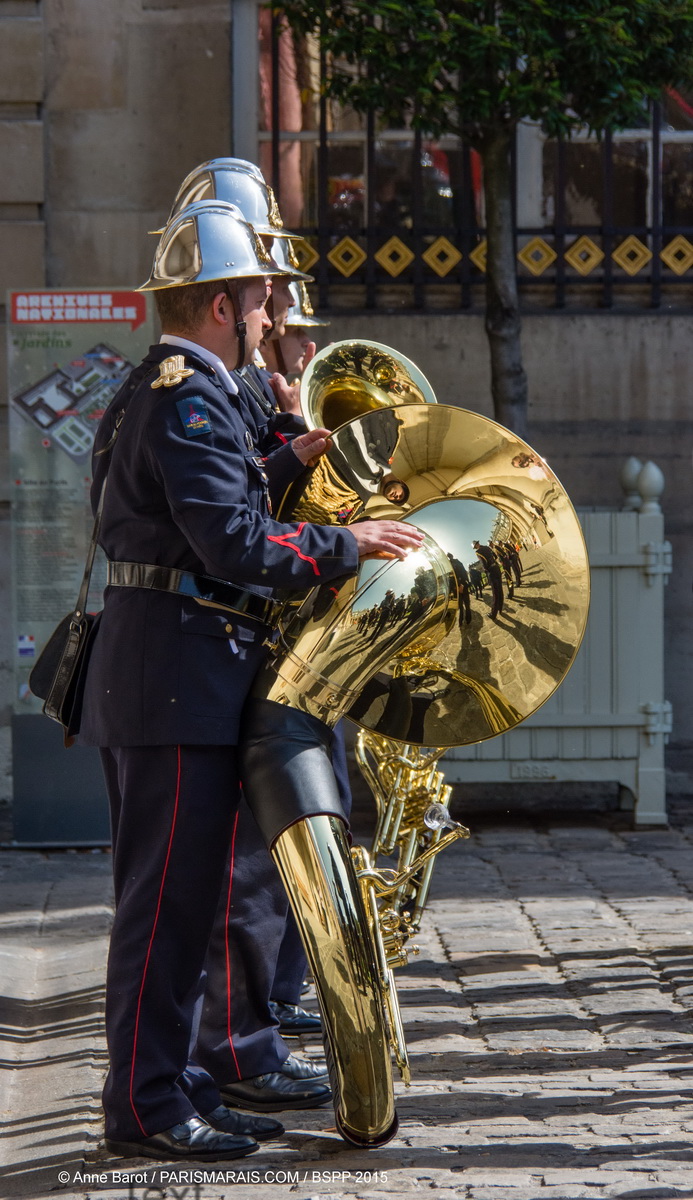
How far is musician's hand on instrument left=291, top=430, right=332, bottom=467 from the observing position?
10.7 ft

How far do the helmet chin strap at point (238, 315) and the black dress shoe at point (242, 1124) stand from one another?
1596mm

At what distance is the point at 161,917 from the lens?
3014 mm

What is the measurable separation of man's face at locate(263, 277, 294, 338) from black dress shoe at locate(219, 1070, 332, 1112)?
2027 millimetres

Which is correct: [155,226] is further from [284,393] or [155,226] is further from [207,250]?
[207,250]

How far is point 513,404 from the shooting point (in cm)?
644

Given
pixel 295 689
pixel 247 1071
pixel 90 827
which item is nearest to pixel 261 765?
pixel 295 689

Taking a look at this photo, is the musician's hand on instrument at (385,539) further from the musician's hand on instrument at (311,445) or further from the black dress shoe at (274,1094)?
the black dress shoe at (274,1094)

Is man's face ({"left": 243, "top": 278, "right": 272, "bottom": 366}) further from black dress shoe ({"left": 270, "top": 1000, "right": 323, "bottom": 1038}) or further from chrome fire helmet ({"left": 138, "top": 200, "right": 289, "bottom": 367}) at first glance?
black dress shoe ({"left": 270, "top": 1000, "right": 323, "bottom": 1038})

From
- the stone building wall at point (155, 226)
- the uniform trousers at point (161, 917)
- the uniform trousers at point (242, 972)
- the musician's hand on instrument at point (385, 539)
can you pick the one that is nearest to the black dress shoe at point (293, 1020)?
the uniform trousers at point (242, 972)

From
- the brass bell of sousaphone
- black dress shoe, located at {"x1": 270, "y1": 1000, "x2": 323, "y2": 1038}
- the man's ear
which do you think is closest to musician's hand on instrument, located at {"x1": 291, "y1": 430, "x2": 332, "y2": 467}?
the brass bell of sousaphone

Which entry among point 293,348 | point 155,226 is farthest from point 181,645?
point 155,226

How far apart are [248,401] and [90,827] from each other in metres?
3.02

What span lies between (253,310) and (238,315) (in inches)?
1.9

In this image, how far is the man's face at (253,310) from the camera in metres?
3.18
